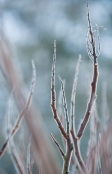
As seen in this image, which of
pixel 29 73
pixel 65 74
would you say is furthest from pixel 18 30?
pixel 65 74

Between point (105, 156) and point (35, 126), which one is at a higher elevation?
point (35, 126)

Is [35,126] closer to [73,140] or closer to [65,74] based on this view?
[73,140]

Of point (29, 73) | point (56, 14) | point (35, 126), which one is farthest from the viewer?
point (56, 14)

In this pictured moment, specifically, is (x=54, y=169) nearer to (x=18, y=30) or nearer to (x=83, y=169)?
(x=83, y=169)

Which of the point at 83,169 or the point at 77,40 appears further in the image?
the point at 77,40

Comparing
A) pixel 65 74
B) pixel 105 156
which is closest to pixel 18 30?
pixel 65 74

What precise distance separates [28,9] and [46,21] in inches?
15.7

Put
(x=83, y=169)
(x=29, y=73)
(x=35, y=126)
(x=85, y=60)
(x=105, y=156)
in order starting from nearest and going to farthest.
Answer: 1. (x=35, y=126)
2. (x=83, y=169)
3. (x=105, y=156)
4. (x=85, y=60)
5. (x=29, y=73)

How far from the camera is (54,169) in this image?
0.88ft

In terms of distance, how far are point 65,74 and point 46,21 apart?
1197 millimetres

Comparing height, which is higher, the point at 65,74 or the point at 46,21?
the point at 46,21

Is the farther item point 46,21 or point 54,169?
point 46,21

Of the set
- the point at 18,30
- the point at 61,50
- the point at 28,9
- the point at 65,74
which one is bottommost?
the point at 65,74

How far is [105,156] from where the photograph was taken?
0.49 meters
